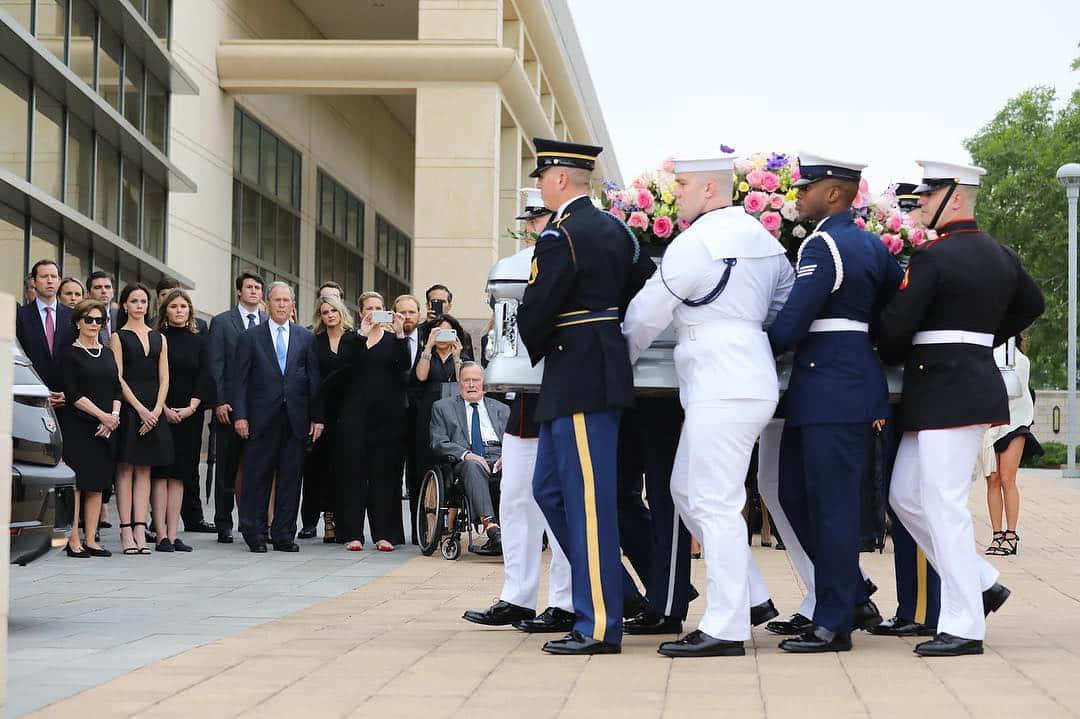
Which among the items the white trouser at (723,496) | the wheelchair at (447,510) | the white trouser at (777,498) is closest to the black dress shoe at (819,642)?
the white trouser at (723,496)

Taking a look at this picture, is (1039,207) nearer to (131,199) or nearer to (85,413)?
(131,199)

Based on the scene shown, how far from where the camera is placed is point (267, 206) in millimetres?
29359

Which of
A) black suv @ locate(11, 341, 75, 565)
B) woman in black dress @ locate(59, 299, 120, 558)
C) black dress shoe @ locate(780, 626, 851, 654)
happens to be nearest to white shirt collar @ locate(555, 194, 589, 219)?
black dress shoe @ locate(780, 626, 851, 654)

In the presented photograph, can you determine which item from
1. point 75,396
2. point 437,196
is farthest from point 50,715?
point 437,196

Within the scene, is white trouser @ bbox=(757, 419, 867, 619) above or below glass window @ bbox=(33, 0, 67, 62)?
below

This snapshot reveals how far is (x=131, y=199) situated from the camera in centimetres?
2233

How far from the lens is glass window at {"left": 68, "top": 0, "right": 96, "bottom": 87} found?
19547mm

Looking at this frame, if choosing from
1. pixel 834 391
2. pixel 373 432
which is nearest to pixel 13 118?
pixel 373 432

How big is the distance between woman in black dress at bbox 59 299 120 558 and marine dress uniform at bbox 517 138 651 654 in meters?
5.54

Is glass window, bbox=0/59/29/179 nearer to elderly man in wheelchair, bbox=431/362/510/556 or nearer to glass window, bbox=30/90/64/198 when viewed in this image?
glass window, bbox=30/90/64/198

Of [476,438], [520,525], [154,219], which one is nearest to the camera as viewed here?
[520,525]

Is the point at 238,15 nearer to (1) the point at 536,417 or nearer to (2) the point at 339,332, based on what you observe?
(2) the point at 339,332

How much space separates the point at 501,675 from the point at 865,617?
2.05 metres

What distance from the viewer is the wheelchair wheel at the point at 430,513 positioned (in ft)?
38.9
